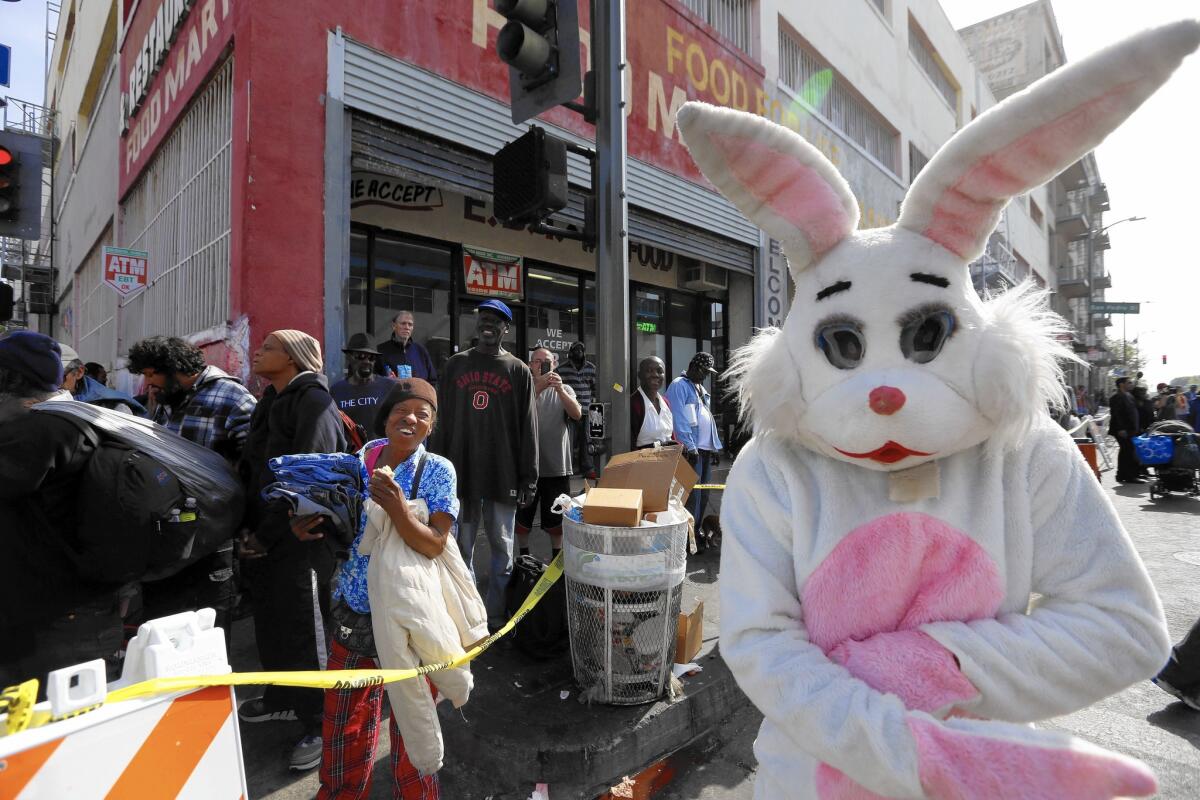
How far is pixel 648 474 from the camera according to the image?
3.13m

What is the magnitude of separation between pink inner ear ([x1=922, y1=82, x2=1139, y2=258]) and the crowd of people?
183 cm

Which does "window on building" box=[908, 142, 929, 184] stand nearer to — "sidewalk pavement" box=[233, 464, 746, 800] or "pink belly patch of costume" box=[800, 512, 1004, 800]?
"sidewalk pavement" box=[233, 464, 746, 800]

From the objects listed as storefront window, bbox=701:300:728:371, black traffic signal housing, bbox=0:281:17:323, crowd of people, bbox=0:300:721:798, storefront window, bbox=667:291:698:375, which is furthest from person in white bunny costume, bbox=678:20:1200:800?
storefront window, bbox=701:300:728:371

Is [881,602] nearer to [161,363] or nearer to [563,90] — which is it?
[563,90]

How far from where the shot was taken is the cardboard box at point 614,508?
287 centimetres

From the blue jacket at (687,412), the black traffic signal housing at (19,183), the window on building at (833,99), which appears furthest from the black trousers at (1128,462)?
the black traffic signal housing at (19,183)

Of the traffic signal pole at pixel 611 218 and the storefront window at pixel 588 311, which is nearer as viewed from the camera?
the traffic signal pole at pixel 611 218

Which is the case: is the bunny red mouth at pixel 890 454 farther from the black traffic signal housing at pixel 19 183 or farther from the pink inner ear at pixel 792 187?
the black traffic signal housing at pixel 19 183

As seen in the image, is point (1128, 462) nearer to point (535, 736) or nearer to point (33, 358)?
point (535, 736)

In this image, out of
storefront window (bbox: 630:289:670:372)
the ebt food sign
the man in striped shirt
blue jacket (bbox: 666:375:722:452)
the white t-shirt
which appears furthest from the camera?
storefront window (bbox: 630:289:670:372)

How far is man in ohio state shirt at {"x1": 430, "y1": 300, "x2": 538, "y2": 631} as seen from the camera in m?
4.18

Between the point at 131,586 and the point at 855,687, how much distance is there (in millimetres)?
3196

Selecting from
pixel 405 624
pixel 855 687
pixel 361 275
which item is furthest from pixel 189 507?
pixel 361 275

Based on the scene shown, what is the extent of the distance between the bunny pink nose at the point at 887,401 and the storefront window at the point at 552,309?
8009mm
